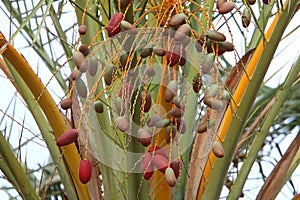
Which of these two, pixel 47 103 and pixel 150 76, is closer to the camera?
pixel 150 76

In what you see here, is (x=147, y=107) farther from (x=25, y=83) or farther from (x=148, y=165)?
(x=25, y=83)

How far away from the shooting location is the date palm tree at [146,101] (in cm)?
118

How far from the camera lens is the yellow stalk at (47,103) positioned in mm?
1338

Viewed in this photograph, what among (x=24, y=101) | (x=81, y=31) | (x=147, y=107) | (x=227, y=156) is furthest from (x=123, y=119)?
(x=24, y=101)

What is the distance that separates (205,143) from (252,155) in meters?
0.11

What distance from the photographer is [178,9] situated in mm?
1222

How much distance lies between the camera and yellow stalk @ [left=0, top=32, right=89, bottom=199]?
1338 mm

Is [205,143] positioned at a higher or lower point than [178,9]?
lower

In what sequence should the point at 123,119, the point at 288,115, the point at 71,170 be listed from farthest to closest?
1. the point at 288,115
2. the point at 71,170
3. the point at 123,119

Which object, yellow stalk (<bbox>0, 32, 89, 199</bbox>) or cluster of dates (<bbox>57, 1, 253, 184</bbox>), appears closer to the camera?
cluster of dates (<bbox>57, 1, 253, 184</bbox>)

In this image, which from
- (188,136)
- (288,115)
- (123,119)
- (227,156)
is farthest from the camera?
(288,115)

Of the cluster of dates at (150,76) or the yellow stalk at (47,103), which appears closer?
the cluster of dates at (150,76)

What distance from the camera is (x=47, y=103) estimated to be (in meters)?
1.40

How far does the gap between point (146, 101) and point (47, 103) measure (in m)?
0.30
